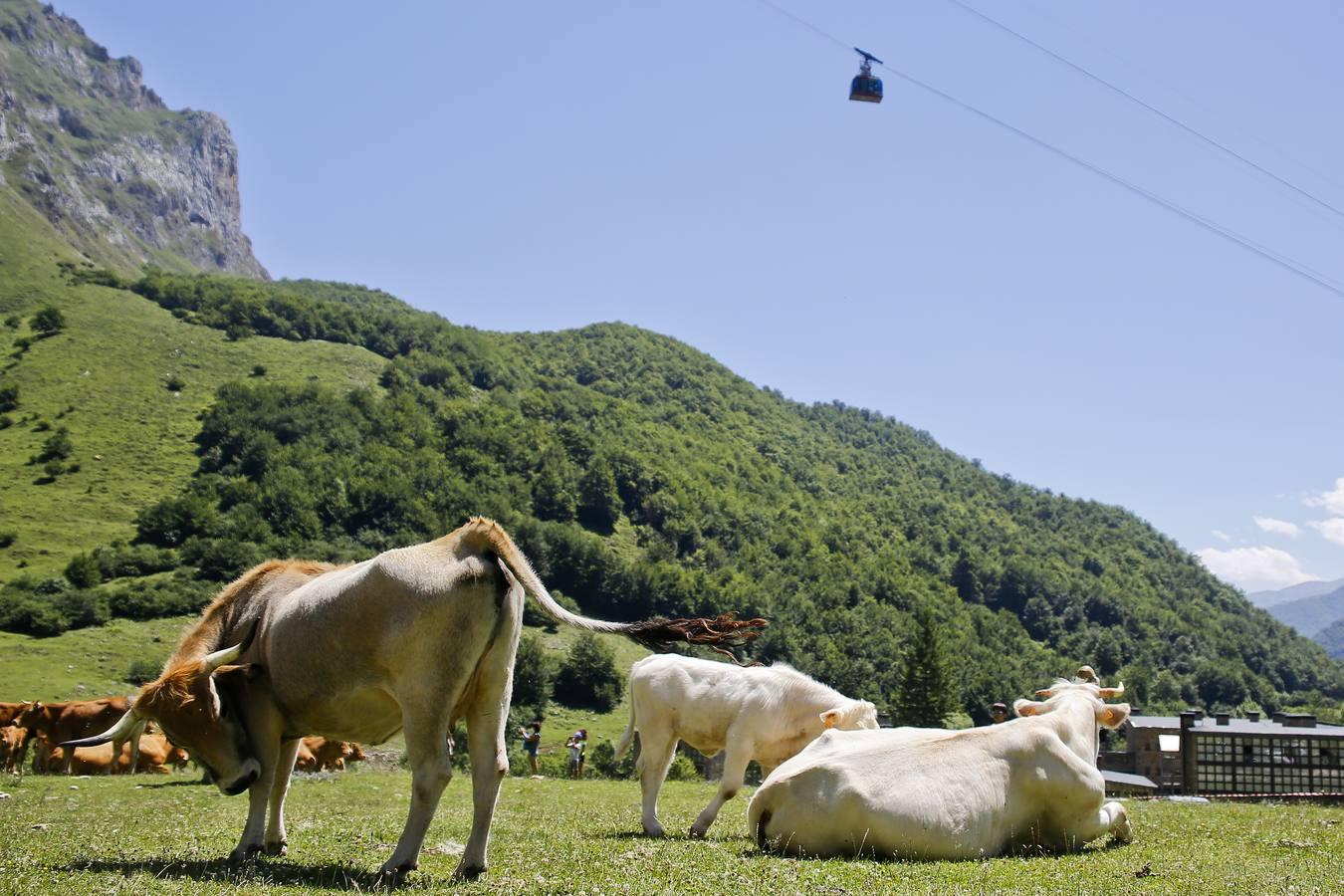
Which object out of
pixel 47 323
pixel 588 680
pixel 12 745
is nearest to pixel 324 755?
pixel 12 745

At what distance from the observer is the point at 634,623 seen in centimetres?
898

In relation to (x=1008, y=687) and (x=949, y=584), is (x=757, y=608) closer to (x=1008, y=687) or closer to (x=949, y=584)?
(x=1008, y=687)

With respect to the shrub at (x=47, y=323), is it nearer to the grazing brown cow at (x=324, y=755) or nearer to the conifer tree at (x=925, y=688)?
the conifer tree at (x=925, y=688)

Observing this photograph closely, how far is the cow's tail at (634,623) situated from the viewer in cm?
866

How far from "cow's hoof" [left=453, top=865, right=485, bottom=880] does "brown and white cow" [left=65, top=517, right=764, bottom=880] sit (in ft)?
0.04

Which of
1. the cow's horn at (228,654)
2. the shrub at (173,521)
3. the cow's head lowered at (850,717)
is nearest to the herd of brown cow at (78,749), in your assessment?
the cow's head lowered at (850,717)

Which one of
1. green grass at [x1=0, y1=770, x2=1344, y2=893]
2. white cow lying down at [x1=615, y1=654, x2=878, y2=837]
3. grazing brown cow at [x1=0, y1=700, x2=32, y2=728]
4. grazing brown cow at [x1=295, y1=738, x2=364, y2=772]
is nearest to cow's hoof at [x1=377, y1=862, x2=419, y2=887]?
green grass at [x1=0, y1=770, x2=1344, y2=893]

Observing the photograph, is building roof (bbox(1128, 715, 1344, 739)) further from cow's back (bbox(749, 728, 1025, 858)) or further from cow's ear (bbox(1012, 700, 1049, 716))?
cow's back (bbox(749, 728, 1025, 858))

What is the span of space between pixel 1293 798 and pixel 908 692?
74857mm

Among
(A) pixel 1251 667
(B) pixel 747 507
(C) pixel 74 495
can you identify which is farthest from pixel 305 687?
(A) pixel 1251 667

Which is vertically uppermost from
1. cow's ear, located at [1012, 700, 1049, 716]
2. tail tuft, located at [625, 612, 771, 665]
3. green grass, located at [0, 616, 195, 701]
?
tail tuft, located at [625, 612, 771, 665]

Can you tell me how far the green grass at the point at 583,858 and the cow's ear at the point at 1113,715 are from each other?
1.28 m

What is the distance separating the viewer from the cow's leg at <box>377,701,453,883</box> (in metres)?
8.09

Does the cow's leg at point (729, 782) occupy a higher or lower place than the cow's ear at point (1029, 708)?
lower
